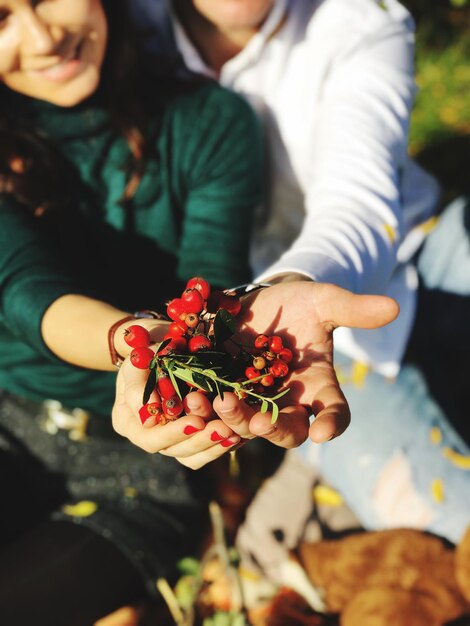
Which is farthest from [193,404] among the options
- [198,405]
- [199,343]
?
[199,343]

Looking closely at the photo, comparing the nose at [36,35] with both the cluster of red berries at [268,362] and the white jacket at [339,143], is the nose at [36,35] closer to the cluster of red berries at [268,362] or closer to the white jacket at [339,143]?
the white jacket at [339,143]

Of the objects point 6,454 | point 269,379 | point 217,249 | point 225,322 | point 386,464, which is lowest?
point 386,464

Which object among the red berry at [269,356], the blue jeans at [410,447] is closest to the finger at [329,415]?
the red berry at [269,356]

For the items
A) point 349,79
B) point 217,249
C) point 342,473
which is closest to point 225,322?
point 217,249

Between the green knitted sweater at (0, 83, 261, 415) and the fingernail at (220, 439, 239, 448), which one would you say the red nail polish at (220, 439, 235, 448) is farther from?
the green knitted sweater at (0, 83, 261, 415)

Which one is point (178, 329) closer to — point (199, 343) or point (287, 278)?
point (199, 343)

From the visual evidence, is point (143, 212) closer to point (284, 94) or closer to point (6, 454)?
point (284, 94)

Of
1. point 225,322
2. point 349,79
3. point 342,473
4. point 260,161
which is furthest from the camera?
point 342,473
